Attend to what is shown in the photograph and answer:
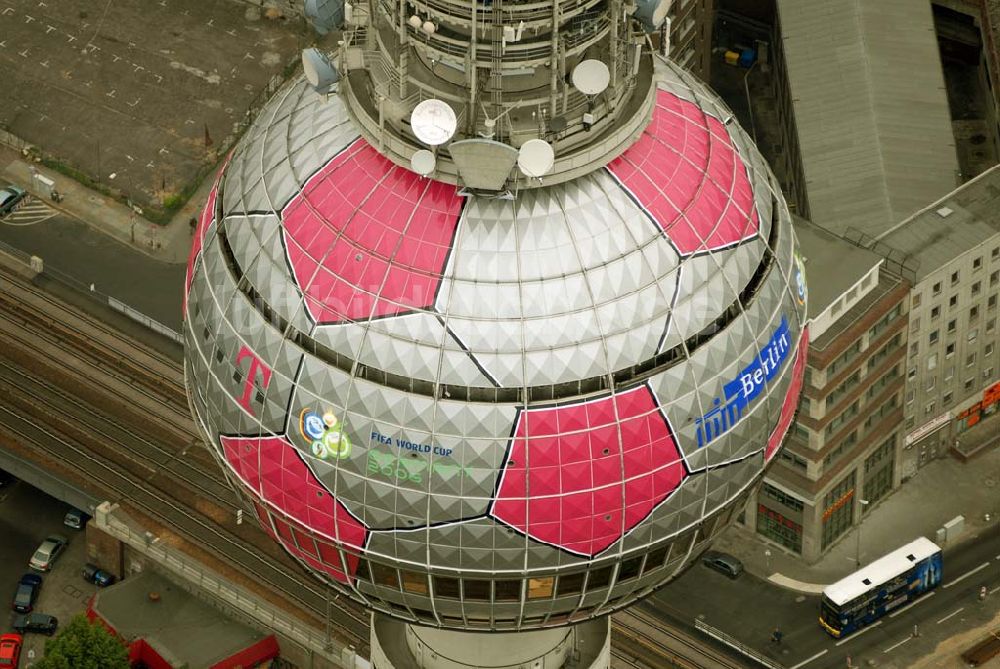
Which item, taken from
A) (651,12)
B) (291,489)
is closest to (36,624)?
(291,489)

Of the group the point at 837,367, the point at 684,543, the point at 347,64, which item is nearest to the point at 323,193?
the point at 347,64

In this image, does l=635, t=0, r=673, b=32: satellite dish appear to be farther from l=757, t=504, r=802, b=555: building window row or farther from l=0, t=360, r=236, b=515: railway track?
l=0, t=360, r=236, b=515: railway track

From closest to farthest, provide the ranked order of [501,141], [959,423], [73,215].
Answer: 1. [501,141]
2. [959,423]
3. [73,215]

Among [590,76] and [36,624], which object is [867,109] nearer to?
[36,624]

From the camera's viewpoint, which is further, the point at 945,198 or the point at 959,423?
the point at 959,423

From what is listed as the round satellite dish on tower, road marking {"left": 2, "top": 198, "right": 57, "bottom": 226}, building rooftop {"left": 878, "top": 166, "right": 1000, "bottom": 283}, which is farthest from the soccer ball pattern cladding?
road marking {"left": 2, "top": 198, "right": 57, "bottom": 226}

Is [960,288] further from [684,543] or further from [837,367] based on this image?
[684,543]

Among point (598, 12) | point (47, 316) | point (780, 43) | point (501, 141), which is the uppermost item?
point (780, 43)
